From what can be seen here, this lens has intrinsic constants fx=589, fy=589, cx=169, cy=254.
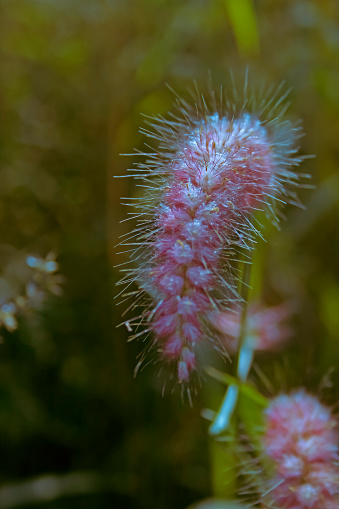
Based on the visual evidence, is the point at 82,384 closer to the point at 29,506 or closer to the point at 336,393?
the point at 29,506

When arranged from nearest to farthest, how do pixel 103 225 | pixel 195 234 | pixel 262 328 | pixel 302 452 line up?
pixel 195 234, pixel 302 452, pixel 262 328, pixel 103 225

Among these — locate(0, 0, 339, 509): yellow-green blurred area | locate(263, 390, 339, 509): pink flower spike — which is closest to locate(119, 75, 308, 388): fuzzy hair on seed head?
locate(263, 390, 339, 509): pink flower spike

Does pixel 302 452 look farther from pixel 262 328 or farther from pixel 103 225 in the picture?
pixel 103 225

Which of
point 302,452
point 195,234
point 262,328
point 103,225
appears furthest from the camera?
point 103,225

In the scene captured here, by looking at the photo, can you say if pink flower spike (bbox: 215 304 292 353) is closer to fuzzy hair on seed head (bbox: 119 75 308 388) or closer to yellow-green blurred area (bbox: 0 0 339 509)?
yellow-green blurred area (bbox: 0 0 339 509)

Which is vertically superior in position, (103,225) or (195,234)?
(103,225)

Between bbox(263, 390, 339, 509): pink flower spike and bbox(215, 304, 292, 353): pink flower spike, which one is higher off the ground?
bbox(215, 304, 292, 353): pink flower spike

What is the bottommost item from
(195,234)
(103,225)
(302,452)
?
(302,452)

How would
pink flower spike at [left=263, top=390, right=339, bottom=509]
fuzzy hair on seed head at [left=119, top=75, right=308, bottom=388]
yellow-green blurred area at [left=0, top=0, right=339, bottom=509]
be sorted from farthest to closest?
yellow-green blurred area at [left=0, top=0, right=339, bottom=509]
pink flower spike at [left=263, top=390, right=339, bottom=509]
fuzzy hair on seed head at [left=119, top=75, right=308, bottom=388]

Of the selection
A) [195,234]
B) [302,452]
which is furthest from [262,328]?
[195,234]
